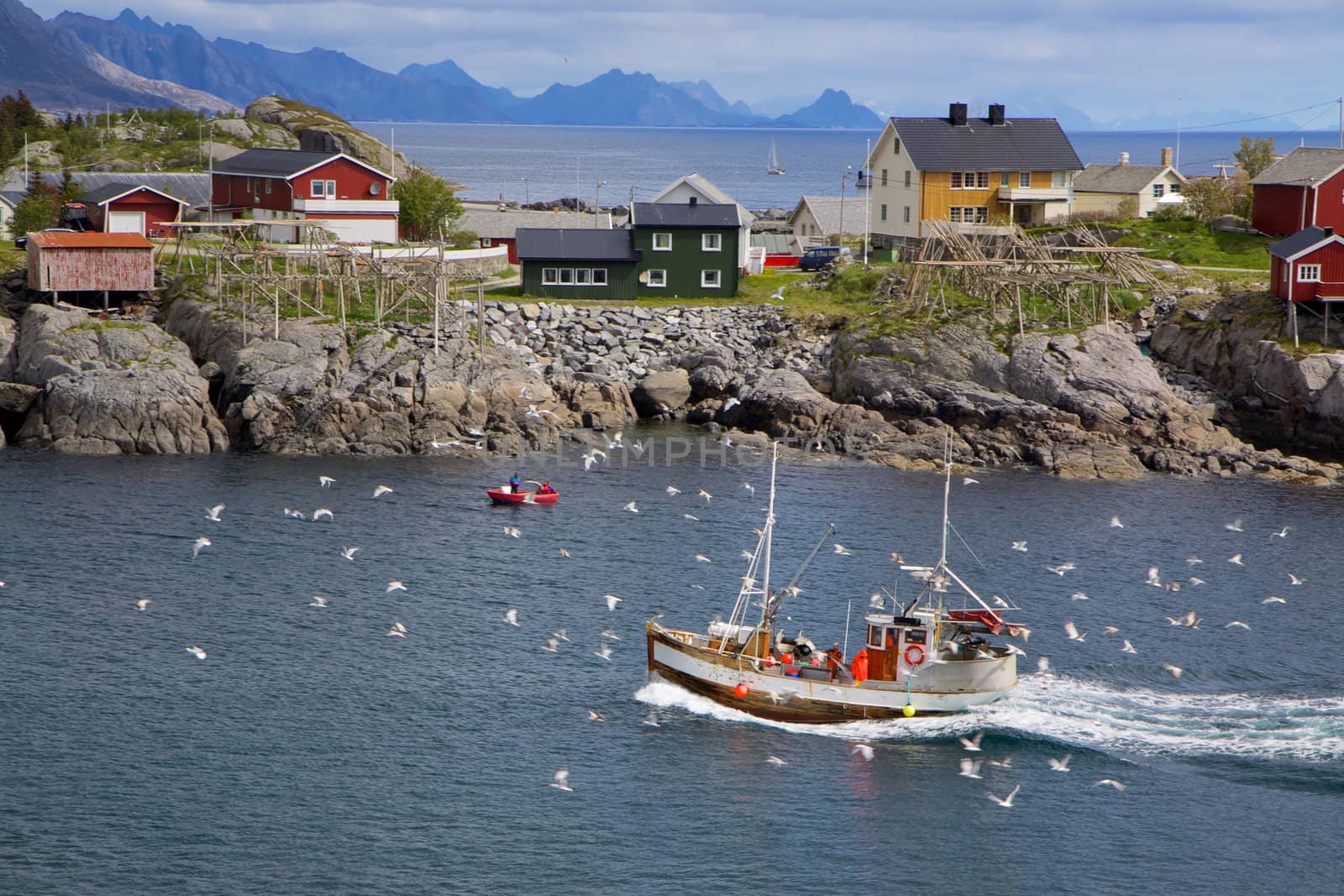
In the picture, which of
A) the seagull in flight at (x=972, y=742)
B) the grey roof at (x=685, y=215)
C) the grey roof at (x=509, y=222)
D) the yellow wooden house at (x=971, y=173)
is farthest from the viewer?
the grey roof at (x=509, y=222)

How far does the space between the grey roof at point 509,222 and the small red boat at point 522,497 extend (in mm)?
45276

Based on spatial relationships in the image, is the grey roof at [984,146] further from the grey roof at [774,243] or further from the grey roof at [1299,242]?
the grey roof at [1299,242]

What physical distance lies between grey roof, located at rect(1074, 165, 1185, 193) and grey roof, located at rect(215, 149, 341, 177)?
5646 centimetres

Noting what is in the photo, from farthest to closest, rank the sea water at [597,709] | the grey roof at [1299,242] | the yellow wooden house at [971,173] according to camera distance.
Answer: the yellow wooden house at [971,173] < the grey roof at [1299,242] < the sea water at [597,709]

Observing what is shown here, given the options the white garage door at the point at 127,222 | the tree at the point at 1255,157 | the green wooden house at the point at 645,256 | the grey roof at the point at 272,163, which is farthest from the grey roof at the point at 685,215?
the tree at the point at 1255,157

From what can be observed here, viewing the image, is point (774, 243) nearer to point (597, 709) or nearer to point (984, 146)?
point (984, 146)

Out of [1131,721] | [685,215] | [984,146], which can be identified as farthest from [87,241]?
[1131,721]

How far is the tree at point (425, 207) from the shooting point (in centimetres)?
10456

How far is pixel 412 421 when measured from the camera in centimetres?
7750

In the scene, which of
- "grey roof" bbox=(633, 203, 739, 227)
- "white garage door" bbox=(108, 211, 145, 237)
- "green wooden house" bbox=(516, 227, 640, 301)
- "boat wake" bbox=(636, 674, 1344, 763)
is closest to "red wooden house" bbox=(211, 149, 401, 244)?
"white garage door" bbox=(108, 211, 145, 237)

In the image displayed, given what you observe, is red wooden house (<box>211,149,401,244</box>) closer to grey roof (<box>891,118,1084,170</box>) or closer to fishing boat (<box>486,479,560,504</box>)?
grey roof (<box>891,118,1084,170</box>)

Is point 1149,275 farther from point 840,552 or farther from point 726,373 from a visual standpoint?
point 840,552

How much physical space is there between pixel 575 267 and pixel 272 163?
24.5 meters

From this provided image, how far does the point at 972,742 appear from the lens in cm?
4441
